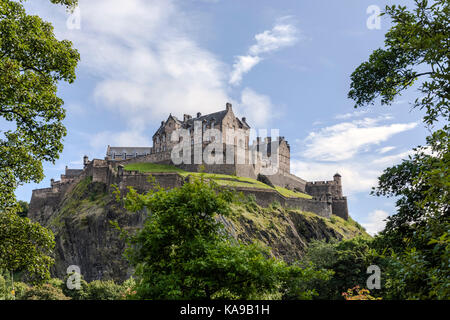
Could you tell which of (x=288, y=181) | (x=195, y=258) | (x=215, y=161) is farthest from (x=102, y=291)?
(x=288, y=181)

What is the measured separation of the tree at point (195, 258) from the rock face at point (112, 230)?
3125cm

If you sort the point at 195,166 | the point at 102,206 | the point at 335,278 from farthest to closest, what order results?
the point at 195,166
the point at 102,206
the point at 335,278

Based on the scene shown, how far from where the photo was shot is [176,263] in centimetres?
1062

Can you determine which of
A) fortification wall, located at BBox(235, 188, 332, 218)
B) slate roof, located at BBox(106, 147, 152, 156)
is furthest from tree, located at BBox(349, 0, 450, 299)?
slate roof, located at BBox(106, 147, 152, 156)

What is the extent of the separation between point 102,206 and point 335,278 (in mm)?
32795

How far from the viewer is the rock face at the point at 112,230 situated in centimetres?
4747

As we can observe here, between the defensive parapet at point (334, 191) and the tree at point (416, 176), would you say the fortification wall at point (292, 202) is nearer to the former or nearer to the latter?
the defensive parapet at point (334, 191)

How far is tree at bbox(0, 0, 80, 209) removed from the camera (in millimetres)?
10719

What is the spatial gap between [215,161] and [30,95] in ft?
180

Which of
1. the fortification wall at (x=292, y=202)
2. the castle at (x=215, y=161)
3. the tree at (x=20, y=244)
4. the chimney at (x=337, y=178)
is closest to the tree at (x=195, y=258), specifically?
the tree at (x=20, y=244)

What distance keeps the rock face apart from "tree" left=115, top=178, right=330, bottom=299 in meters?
31.3

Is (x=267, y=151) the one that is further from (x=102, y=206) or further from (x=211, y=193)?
(x=211, y=193)

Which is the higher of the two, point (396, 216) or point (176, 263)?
point (396, 216)
